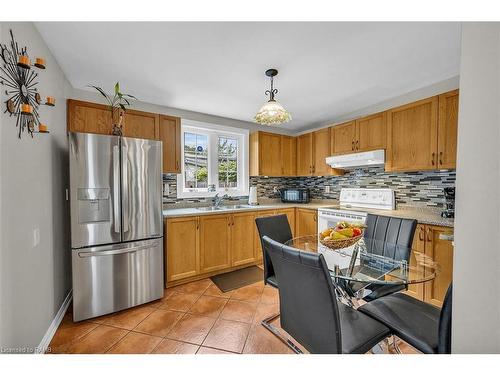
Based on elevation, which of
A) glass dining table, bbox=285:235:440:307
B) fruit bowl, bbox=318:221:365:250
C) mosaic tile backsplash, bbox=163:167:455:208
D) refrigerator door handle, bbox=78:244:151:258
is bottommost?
refrigerator door handle, bbox=78:244:151:258

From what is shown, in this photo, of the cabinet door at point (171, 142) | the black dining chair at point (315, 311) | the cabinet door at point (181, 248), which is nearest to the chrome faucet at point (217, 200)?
the cabinet door at point (181, 248)

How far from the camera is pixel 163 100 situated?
2.77 m

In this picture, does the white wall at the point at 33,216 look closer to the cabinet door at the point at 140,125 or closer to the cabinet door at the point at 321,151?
the cabinet door at the point at 140,125

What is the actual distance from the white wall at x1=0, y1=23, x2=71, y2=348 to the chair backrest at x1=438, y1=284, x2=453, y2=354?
2.07m

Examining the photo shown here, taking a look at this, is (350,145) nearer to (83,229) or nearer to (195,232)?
(195,232)

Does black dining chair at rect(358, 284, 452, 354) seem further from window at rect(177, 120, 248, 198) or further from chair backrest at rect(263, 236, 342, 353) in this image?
window at rect(177, 120, 248, 198)

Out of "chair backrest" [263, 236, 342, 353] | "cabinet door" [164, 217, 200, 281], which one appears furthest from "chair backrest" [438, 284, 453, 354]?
"cabinet door" [164, 217, 200, 281]

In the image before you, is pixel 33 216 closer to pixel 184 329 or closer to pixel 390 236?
pixel 184 329

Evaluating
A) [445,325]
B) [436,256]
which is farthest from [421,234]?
[445,325]

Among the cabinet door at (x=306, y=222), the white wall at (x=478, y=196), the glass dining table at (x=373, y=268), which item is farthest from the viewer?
the cabinet door at (x=306, y=222)

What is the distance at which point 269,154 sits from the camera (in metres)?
3.63

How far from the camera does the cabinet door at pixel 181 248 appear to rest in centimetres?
246

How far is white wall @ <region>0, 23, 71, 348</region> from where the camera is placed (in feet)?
3.69

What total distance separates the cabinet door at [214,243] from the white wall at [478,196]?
2.37 m
